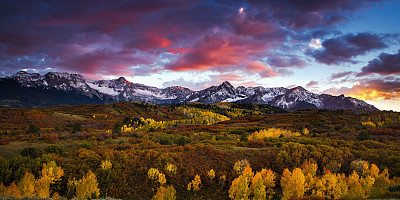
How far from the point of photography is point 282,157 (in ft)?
109

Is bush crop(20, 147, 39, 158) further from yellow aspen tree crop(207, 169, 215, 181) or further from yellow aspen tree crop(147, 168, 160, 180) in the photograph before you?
yellow aspen tree crop(207, 169, 215, 181)

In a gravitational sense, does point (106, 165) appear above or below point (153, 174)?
above

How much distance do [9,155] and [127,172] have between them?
56.6ft

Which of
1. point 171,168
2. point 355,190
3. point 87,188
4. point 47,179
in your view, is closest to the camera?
point 87,188

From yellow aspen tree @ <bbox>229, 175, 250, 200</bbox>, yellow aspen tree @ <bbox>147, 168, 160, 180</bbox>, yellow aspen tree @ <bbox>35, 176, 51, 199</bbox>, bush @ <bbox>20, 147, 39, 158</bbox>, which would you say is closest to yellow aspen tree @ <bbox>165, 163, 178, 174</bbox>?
yellow aspen tree @ <bbox>147, 168, 160, 180</bbox>

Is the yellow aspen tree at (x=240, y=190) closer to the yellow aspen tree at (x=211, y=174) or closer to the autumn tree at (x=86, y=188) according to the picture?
the yellow aspen tree at (x=211, y=174)

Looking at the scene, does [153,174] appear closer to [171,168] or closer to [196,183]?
[171,168]

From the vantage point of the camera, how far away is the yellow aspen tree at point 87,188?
20.3 meters

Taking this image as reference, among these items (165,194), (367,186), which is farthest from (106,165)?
(367,186)

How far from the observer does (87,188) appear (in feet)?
67.2

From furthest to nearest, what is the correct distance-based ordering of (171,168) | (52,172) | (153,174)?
(171,168)
(153,174)
(52,172)

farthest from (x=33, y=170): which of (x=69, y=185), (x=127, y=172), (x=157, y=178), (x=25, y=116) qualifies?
(x=25, y=116)

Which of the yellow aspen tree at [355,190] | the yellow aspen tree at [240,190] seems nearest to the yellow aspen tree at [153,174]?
the yellow aspen tree at [240,190]

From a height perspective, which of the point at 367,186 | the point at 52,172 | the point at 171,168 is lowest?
the point at 367,186
